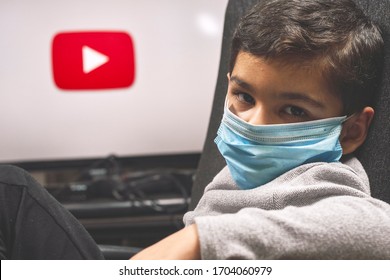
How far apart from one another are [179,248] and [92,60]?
1099 mm

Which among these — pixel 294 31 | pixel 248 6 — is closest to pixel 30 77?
pixel 248 6

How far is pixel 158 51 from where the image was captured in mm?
1602

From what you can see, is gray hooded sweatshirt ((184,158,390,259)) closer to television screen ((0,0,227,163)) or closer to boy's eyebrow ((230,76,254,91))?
boy's eyebrow ((230,76,254,91))

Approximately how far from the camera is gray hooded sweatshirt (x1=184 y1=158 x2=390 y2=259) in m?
0.60

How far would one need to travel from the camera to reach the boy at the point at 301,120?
658 mm

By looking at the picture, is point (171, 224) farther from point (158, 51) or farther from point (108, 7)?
point (108, 7)

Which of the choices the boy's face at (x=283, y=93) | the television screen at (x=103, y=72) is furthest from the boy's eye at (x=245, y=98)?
the television screen at (x=103, y=72)

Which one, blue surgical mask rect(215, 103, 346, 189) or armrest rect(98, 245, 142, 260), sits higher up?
blue surgical mask rect(215, 103, 346, 189)

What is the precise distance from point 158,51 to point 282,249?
1.08 metres

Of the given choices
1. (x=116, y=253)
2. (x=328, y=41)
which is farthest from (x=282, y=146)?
(x=116, y=253)

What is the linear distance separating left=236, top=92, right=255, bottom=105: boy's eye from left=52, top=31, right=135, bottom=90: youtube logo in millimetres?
829

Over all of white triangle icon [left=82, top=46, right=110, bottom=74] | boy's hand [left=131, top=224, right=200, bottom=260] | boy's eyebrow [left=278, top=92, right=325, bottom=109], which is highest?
boy's eyebrow [left=278, top=92, right=325, bottom=109]

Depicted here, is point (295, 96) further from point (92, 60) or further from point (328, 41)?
point (92, 60)

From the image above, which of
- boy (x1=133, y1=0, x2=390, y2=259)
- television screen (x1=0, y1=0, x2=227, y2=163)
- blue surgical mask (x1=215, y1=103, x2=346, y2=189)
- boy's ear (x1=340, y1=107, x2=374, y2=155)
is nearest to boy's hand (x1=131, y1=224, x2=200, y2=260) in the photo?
boy (x1=133, y1=0, x2=390, y2=259)
